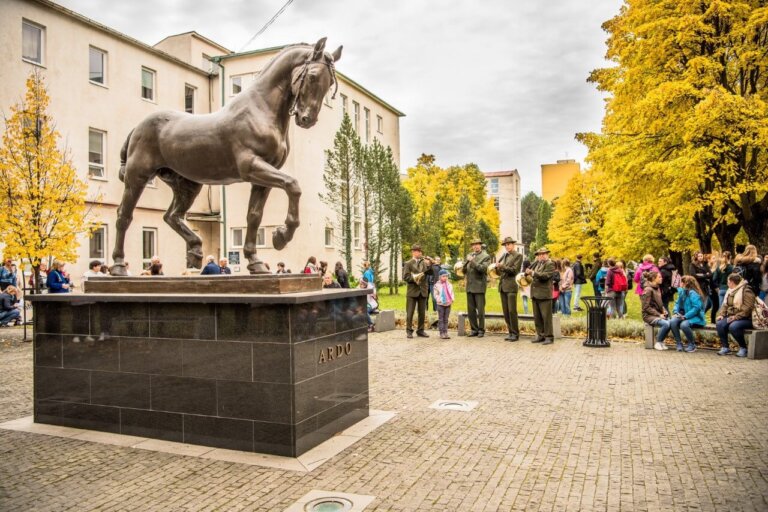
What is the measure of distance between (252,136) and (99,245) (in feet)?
73.7

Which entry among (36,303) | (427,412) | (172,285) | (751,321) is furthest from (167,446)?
(751,321)

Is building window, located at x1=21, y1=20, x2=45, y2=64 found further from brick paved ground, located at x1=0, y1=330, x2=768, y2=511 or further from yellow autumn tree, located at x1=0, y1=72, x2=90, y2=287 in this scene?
brick paved ground, located at x1=0, y1=330, x2=768, y2=511

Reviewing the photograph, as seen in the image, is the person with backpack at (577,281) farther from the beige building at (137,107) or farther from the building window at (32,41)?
the building window at (32,41)

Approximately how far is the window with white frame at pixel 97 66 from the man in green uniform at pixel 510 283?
69.5ft

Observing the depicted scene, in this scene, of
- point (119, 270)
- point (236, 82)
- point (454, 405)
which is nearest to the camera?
point (119, 270)

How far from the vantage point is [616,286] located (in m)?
17.9

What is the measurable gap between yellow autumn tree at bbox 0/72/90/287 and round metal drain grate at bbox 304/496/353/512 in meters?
13.4

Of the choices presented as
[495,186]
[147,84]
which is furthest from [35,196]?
[495,186]

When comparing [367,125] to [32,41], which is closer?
[32,41]

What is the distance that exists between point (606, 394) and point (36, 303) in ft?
24.8

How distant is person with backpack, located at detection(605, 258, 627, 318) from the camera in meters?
17.7

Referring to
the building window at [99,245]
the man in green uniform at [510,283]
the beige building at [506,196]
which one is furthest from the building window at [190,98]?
the beige building at [506,196]

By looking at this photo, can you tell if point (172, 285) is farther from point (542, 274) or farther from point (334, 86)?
point (542, 274)

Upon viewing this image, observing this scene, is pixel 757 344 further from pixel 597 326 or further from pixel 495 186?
pixel 495 186
